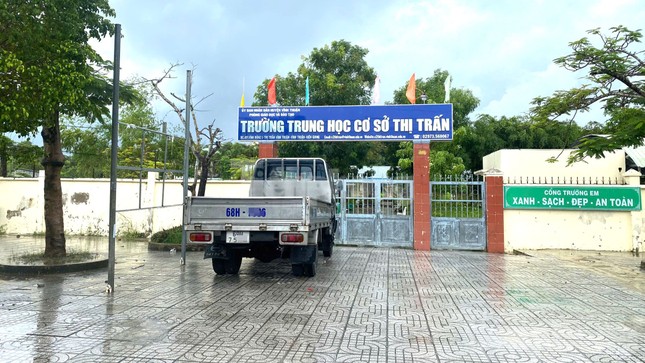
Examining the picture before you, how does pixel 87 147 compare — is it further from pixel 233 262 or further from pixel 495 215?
pixel 495 215

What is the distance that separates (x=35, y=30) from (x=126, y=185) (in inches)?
386

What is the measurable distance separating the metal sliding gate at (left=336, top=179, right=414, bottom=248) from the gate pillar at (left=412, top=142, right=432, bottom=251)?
0.24 meters

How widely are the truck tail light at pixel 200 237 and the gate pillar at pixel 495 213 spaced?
9.37m

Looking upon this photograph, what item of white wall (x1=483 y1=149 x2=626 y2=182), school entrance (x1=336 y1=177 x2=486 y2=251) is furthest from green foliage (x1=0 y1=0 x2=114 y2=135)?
white wall (x1=483 y1=149 x2=626 y2=182)

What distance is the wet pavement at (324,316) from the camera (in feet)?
15.5

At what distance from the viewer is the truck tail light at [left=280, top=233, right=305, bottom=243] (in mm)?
8188

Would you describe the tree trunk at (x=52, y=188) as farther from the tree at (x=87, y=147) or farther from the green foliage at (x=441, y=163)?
the green foliage at (x=441, y=163)

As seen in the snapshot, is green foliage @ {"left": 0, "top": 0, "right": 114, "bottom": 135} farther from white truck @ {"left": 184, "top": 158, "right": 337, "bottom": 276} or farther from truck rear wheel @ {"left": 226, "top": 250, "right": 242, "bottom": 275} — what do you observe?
truck rear wheel @ {"left": 226, "top": 250, "right": 242, "bottom": 275}

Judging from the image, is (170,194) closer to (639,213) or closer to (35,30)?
(35,30)

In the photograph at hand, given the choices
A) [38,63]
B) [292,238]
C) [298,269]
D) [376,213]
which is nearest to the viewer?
[38,63]

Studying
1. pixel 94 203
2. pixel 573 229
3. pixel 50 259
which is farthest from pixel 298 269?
pixel 94 203

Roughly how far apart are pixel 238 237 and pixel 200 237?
699mm

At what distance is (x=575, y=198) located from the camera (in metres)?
14.1

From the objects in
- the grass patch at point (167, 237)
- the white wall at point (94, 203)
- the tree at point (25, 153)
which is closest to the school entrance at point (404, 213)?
the white wall at point (94, 203)
